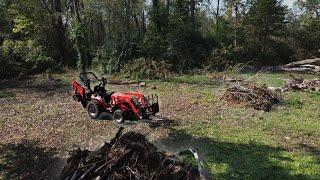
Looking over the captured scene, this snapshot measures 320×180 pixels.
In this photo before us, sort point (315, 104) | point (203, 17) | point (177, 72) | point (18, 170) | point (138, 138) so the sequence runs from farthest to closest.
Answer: point (203, 17) < point (177, 72) < point (315, 104) < point (18, 170) < point (138, 138)

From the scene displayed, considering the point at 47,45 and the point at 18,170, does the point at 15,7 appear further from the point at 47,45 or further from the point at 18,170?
the point at 18,170

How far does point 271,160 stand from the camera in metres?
8.89

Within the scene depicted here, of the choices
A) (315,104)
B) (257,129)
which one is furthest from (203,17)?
(257,129)

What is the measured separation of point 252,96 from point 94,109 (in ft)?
19.1

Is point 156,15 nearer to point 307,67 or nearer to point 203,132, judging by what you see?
point 307,67

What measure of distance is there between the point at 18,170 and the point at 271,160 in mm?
5576

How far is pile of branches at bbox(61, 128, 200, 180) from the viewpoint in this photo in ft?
19.3

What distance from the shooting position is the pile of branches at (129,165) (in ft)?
19.3

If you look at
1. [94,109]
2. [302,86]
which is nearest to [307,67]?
[302,86]

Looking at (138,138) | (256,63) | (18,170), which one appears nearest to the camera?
(138,138)

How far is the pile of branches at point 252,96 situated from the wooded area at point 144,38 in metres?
7.08

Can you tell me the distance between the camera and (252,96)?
1435 cm

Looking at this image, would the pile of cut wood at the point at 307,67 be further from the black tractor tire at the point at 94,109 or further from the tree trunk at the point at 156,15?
the black tractor tire at the point at 94,109

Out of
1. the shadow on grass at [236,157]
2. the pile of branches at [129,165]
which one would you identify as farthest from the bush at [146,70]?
the pile of branches at [129,165]
